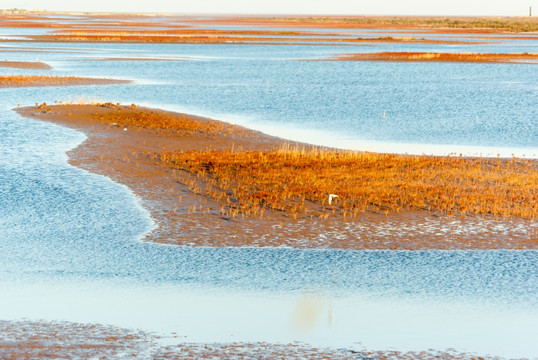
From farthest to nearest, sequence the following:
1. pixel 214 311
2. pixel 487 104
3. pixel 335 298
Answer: pixel 487 104, pixel 335 298, pixel 214 311

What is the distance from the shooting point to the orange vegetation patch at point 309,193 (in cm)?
1886

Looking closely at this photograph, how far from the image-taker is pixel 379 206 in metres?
21.5

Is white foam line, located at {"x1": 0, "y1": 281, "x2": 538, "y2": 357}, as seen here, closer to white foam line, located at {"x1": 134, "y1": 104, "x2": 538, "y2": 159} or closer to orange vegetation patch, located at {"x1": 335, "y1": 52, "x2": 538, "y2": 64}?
white foam line, located at {"x1": 134, "y1": 104, "x2": 538, "y2": 159}

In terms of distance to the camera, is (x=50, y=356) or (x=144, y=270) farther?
(x=144, y=270)

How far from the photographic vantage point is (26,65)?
71938 mm

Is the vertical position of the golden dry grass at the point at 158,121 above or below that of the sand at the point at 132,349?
above

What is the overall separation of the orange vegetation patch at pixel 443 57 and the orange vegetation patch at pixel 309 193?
58.5 m

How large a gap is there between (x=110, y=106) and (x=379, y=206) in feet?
76.0

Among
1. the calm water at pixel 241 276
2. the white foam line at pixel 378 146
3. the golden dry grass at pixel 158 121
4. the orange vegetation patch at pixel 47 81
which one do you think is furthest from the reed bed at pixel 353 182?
the orange vegetation patch at pixel 47 81

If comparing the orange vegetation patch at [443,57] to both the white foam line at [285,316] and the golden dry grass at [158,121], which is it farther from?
the white foam line at [285,316]

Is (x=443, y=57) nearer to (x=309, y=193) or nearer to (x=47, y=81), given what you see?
(x=47, y=81)

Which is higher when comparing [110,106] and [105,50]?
[105,50]

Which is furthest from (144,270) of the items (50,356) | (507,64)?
(507,64)

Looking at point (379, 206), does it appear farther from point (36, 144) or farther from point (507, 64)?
point (507, 64)
